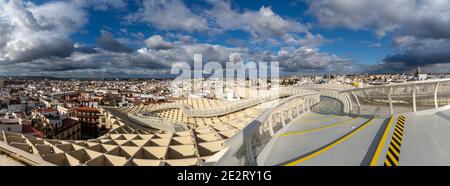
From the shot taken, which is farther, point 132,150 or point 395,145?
point 132,150

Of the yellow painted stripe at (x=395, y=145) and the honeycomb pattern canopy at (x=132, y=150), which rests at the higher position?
the yellow painted stripe at (x=395, y=145)

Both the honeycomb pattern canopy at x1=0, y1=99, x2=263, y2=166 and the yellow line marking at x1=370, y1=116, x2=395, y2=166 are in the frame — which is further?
the honeycomb pattern canopy at x1=0, y1=99, x2=263, y2=166

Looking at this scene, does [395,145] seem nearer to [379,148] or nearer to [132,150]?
[379,148]

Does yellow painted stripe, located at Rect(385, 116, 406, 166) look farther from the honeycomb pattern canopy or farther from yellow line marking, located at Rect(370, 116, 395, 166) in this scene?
the honeycomb pattern canopy

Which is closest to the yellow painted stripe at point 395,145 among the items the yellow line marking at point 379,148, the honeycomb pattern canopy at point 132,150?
the yellow line marking at point 379,148

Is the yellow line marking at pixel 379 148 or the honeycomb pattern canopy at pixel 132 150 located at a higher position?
the yellow line marking at pixel 379 148

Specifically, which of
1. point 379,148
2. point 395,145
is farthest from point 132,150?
point 395,145

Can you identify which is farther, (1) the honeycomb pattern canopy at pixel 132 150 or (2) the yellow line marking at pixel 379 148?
(1) the honeycomb pattern canopy at pixel 132 150

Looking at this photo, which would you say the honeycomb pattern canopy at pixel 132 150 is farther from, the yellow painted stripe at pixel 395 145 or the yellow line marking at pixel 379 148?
the yellow painted stripe at pixel 395 145

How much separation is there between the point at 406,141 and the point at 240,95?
41.9m

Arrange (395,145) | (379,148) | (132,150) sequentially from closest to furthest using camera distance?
(379,148), (395,145), (132,150)

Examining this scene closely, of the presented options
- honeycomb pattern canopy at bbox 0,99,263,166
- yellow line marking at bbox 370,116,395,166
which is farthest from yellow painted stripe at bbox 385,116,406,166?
honeycomb pattern canopy at bbox 0,99,263,166

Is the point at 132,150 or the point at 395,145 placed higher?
the point at 395,145

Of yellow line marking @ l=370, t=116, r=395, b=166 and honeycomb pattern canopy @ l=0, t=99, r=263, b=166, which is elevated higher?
yellow line marking @ l=370, t=116, r=395, b=166
